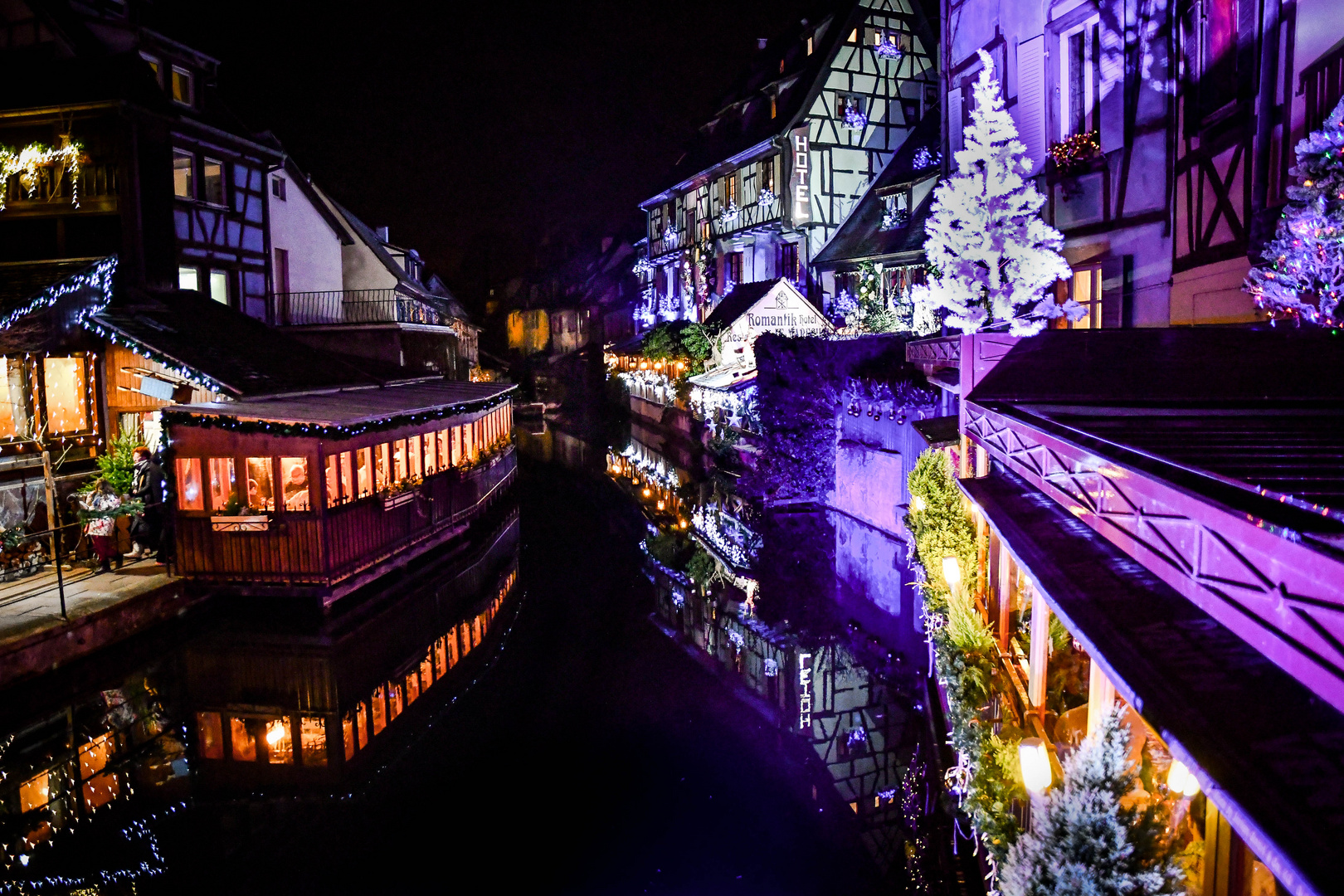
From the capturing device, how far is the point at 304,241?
27344mm

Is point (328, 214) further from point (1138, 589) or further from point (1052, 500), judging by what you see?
point (1138, 589)

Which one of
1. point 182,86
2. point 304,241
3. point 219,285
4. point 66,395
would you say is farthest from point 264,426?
point 304,241

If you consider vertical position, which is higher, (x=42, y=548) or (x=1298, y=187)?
(x=1298, y=187)

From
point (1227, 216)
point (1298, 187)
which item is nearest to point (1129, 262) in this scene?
point (1227, 216)

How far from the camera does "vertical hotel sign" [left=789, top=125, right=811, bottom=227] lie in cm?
3111

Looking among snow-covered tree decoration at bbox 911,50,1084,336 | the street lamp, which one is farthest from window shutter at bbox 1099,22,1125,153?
the street lamp

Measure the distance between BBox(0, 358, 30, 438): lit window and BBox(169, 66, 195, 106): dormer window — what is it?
30.1 ft

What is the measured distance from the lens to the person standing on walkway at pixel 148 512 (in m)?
14.1

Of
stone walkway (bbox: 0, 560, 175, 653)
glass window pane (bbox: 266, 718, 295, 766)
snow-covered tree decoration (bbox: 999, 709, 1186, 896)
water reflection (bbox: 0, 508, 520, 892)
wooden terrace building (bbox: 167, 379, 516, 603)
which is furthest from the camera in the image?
wooden terrace building (bbox: 167, 379, 516, 603)

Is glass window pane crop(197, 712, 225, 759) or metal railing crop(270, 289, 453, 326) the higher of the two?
metal railing crop(270, 289, 453, 326)

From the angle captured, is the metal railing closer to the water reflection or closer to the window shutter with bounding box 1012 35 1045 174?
the water reflection

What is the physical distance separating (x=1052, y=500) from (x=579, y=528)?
16.6 m

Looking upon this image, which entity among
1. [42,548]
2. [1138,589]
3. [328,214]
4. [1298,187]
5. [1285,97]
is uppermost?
[328,214]

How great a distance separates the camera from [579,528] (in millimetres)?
22859
